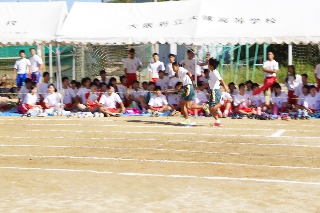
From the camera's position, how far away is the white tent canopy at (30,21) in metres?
19.5

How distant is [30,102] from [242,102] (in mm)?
5885

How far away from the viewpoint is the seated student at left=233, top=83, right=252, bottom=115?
18516 millimetres

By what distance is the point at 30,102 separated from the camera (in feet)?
64.2

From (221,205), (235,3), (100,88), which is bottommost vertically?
(221,205)

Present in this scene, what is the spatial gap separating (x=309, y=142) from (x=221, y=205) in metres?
5.85

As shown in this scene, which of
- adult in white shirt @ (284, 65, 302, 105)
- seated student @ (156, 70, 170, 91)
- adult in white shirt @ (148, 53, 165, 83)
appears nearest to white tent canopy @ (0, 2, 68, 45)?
adult in white shirt @ (148, 53, 165, 83)

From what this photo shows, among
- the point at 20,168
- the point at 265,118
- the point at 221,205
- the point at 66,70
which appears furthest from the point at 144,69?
the point at 221,205

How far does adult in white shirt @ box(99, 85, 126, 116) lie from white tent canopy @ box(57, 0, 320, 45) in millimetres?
1414

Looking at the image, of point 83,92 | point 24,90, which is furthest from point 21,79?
point 83,92

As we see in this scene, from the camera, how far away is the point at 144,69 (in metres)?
31.3

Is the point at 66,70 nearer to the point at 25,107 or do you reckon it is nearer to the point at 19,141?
the point at 25,107

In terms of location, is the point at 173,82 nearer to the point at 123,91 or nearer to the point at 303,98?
the point at 123,91

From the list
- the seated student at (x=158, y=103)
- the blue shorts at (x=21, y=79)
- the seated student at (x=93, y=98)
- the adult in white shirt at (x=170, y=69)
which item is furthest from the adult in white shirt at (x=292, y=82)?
the blue shorts at (x=21, y=79)

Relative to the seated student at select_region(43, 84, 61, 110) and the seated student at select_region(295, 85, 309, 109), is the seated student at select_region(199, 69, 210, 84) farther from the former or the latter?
the seated student at select_region(43, 84, 61, 110)
